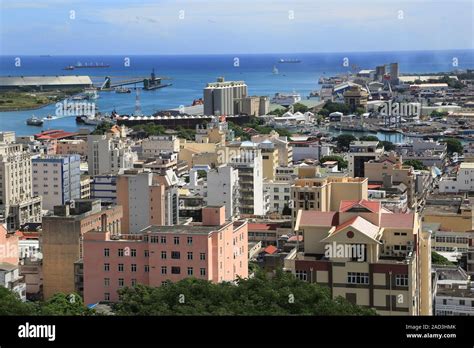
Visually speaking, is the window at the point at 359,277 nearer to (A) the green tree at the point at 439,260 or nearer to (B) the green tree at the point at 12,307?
(B) the green tree at the point at 12,307

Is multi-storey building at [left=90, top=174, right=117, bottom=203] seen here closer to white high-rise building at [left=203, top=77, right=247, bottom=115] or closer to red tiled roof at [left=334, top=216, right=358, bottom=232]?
red tiled roof at [left=334, top=216, right=358, bottom=232]

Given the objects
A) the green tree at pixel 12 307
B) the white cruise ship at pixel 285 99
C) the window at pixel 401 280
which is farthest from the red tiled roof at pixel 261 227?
the white cruise ship at pixel 285 99

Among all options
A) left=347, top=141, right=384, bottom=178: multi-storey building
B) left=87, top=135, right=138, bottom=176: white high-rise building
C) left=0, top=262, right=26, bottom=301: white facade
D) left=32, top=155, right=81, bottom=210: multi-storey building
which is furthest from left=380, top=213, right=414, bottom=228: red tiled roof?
left=87, top=135, right=138, bottom=176: white high-rise building

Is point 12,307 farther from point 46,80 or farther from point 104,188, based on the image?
point 46,80

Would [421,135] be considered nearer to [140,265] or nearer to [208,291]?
[140,265]

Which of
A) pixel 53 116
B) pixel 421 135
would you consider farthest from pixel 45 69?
pixel 421 135

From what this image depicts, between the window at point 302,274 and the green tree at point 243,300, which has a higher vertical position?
the green tree at point 243,300
